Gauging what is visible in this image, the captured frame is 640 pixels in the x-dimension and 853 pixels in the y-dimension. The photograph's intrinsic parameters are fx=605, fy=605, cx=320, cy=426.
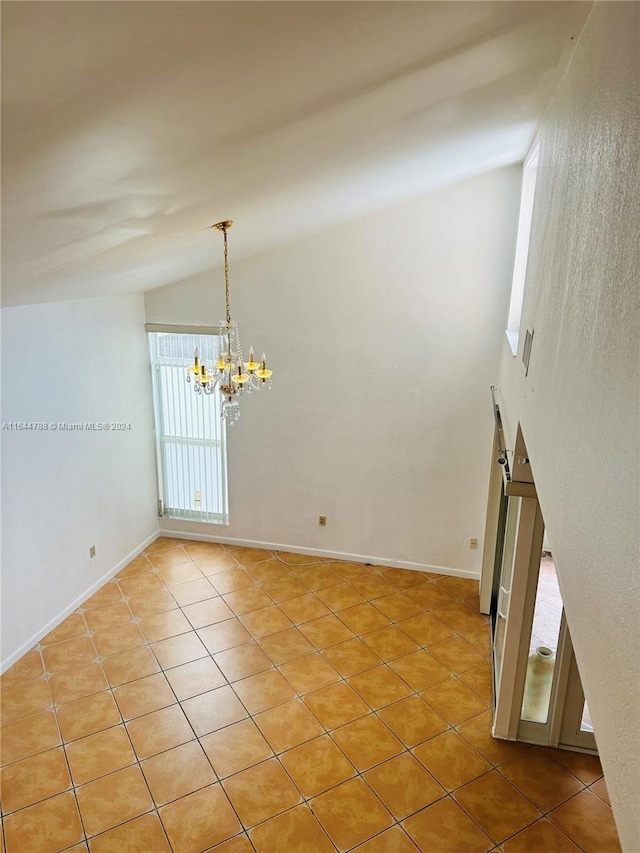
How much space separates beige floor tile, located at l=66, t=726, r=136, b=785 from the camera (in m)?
3.81

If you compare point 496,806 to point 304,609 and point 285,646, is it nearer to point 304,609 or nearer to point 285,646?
point 285,646

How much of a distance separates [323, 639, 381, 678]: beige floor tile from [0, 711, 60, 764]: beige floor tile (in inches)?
81.6

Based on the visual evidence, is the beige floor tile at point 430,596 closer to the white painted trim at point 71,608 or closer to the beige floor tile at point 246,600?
the beige floor tile at point 246,600

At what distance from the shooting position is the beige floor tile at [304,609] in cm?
548

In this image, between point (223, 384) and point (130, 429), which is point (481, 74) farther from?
point (130, 429)

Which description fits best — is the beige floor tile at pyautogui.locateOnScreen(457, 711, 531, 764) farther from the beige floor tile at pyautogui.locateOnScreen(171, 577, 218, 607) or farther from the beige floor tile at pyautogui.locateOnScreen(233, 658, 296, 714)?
the beige floor tile at pyautogui.locateOnScreen(171, 577, 218, 607)

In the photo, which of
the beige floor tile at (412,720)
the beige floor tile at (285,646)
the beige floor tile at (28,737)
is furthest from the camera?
the beige floor tile at (285,646)

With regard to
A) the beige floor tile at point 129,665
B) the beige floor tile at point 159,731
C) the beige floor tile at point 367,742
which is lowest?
the beige floor tile at point 367,742

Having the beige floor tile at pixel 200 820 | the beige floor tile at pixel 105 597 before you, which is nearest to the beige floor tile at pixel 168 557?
the beige floor tile at pixel 105 597

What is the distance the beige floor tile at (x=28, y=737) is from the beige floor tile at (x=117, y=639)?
0.75 m

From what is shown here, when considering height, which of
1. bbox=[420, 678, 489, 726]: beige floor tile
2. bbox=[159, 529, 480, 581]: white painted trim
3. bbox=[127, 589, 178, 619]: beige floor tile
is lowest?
bbox=[420, 678, 489, 726]: beige floor tile

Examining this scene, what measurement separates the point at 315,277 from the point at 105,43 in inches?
183

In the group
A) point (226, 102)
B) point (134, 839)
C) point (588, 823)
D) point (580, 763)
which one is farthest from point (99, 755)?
point (226, 102)

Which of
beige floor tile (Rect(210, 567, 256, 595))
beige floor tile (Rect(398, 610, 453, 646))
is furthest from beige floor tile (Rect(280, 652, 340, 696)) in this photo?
beige floor tile (Rect(210, 567, 256, 595))
